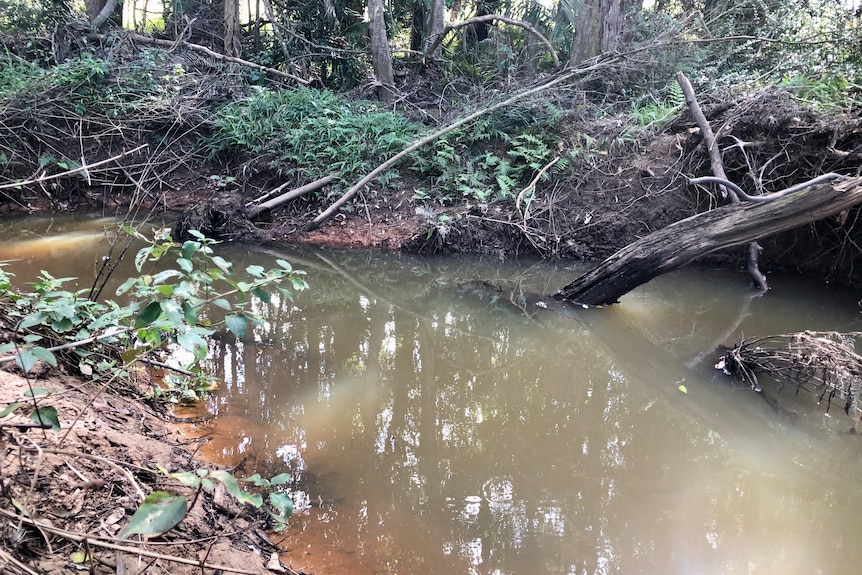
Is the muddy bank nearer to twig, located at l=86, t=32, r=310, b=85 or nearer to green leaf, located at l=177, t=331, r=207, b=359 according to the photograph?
green leaf, located at l=177, t=331, r=207, b=359

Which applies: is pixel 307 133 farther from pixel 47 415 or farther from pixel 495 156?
pixel 47 415

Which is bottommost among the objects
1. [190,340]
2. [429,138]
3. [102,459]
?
[102,459]

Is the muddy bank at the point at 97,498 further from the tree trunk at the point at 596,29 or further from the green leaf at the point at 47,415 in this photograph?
the tree trunk at the point at 596,29

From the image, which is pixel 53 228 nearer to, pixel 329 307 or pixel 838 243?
pixel 329 307

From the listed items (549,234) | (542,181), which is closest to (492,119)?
(542,181)

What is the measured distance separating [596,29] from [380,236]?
5.22 m

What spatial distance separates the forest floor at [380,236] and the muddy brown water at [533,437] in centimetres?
48

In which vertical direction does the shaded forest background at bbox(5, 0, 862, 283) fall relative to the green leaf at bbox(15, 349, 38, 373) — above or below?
above

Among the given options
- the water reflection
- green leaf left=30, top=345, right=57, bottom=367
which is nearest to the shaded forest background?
the water reflection

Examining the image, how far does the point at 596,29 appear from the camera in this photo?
8852mm

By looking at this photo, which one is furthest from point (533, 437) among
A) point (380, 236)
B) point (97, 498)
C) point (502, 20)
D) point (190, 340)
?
point (502, 20)

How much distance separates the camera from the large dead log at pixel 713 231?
4176 millimetres

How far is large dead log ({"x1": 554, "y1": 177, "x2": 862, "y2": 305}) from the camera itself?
164 inches

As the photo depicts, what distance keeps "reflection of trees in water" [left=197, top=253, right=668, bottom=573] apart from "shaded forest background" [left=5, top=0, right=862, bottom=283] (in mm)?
2635
